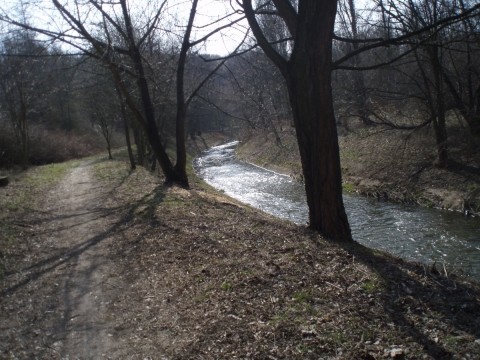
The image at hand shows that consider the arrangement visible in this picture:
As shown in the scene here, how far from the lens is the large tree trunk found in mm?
6992

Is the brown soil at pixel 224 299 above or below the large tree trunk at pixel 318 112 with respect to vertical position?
below

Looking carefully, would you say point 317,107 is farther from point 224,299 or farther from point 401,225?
point 401,225

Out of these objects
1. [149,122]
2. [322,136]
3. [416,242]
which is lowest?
[416,242]

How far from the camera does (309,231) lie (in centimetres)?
820

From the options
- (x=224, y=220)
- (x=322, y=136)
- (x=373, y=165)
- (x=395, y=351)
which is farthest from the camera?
(x=373, y=165)

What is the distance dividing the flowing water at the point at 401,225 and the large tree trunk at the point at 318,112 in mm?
2655

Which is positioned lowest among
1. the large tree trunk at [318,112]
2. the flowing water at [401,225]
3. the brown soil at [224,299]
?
the flowing water at [401,225]

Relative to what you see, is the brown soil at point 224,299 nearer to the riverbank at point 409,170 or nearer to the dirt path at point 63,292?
the dirt path at point 63,292

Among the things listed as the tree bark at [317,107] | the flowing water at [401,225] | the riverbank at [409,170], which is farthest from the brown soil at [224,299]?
the riverbank at [409,170]

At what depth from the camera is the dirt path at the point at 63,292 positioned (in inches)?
195

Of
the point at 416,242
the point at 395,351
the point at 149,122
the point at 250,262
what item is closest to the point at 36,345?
the point at 250,262

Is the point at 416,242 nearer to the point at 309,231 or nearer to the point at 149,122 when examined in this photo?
the point at 309,231

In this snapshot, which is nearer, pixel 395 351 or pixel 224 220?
pixel 395 351

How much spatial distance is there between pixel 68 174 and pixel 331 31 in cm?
1827
